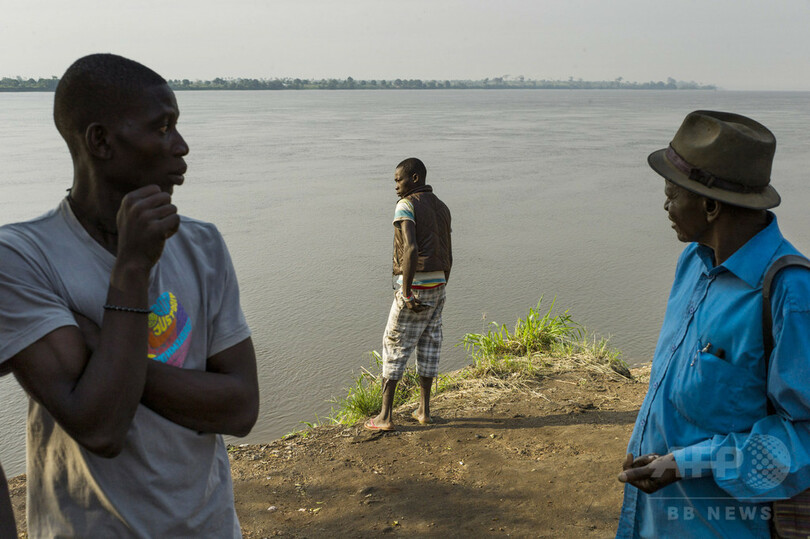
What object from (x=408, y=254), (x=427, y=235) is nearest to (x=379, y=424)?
(x=408, y=254)

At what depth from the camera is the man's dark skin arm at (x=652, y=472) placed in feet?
6.61

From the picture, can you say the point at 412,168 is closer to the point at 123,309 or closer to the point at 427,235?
the point at 427,235

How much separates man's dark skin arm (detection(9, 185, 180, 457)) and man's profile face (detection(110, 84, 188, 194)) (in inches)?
7.1

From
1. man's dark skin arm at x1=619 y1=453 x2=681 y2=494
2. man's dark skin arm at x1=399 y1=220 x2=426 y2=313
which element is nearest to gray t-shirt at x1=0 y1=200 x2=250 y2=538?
man's dark skin arm at x1=619 y1=453 x2=681 y2=494

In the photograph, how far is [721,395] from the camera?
6.46 ft

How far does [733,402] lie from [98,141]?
1739 mm

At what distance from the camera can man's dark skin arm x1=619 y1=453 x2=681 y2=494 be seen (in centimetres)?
201

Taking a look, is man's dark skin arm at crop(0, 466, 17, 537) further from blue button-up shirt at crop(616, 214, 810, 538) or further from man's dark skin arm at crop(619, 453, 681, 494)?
blue button-up shirt at crop(616, 214, 810, 538)

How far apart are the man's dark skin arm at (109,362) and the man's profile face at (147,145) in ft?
0.59

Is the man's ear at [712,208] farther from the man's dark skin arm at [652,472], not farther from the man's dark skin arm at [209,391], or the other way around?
the man's dark skin arm at [209,391]

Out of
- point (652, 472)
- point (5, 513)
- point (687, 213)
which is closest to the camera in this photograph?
point (5, 513)

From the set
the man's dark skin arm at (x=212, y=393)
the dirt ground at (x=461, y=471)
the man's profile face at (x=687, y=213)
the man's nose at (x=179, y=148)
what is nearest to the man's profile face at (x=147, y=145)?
the man's nose at (x=179, y=148)

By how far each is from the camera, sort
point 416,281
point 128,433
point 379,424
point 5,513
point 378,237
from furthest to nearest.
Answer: point 378,237 → point 379,424 → point 416,281 → point 128,433 → point 5,513

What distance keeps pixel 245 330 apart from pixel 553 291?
833cm
